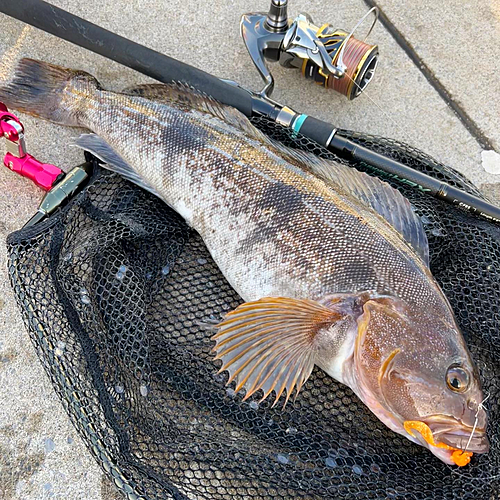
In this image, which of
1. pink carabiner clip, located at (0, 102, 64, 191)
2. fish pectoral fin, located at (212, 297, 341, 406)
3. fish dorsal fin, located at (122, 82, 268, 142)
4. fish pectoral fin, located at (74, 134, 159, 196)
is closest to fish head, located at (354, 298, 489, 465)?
fish pectoral fin, located at (212, 297, 341, 406)

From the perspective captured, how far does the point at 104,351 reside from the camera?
2.07 m

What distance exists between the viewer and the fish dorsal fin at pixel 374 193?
7.06 feet

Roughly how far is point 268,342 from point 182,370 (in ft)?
1.50

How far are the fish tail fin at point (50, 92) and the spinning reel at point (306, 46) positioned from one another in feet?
2.86

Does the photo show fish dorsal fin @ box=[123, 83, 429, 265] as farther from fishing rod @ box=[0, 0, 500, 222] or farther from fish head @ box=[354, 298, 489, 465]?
fish head @ box=[354, 298, 489, 465]

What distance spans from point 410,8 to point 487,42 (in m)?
0.55

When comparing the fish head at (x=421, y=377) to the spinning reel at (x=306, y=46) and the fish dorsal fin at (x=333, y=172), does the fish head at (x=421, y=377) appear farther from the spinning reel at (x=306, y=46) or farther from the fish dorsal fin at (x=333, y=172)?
the spinning reel at (x=306, y=46)

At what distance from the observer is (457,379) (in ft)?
5.79

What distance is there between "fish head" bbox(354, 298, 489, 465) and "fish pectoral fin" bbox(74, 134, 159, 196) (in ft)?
3.71

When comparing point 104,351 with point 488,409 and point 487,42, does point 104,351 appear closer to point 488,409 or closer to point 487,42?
point 488,409

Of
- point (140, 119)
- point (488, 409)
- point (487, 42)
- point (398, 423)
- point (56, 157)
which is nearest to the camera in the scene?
point (398, 423)

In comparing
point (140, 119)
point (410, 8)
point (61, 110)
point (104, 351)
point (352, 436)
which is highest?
point (410, 8)

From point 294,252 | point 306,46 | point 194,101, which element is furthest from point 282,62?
point 294,252

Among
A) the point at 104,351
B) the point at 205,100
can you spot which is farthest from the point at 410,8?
the point at 104,351
